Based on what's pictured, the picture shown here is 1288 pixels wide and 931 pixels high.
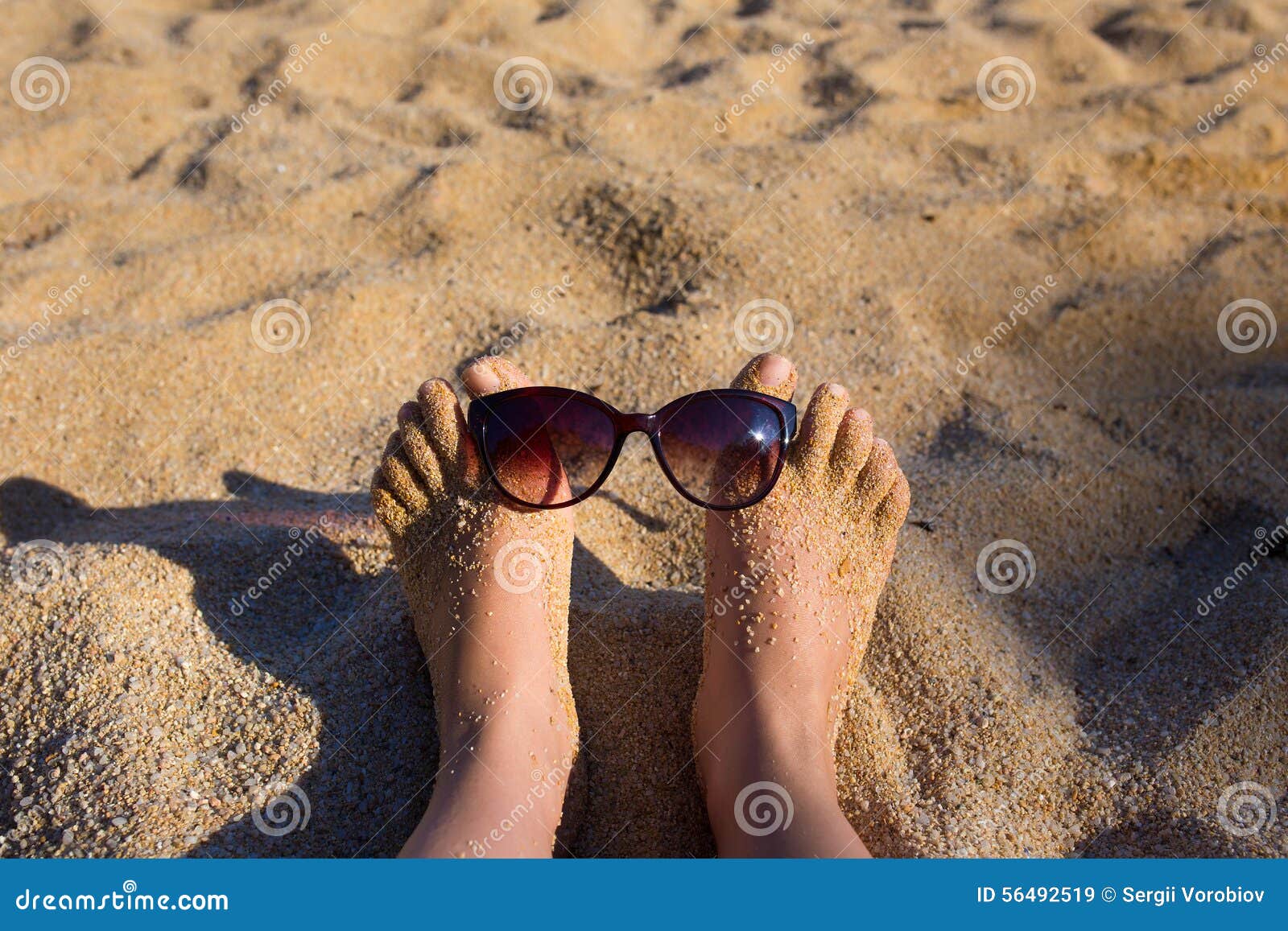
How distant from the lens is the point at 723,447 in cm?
188

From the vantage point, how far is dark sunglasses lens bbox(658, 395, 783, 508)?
185 centimetres

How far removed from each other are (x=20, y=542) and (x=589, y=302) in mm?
1468

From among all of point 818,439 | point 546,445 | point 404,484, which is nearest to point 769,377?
point 818,439

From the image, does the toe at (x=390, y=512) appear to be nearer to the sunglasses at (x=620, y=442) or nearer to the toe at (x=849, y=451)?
the sunglasses at (x=620, y=442)

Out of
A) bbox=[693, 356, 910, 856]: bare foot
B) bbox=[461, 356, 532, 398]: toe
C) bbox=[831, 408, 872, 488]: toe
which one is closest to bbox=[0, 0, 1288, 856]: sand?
bbox=[693, 356, 910, 856]: bare foot

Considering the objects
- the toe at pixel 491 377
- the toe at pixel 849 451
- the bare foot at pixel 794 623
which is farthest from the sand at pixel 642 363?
the toe at pixel 491 377

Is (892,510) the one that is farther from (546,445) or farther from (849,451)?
(546,445)

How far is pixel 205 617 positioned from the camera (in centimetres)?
185

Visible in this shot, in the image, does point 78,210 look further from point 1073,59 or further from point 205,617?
point 1073,59

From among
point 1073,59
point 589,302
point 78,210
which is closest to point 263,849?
point 589,302

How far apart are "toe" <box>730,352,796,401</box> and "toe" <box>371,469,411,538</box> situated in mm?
696

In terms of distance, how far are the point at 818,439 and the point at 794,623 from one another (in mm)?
376

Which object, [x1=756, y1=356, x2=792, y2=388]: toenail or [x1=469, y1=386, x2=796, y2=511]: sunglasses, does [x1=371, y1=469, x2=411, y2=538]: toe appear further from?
[x1=756, y1=356, x2=792, y2=388]: toenail

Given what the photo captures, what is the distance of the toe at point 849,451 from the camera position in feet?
6.48
